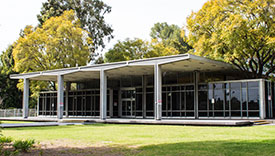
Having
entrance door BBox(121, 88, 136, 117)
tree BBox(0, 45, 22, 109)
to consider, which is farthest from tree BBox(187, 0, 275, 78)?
tree BBox(0, 45, 22, 109)

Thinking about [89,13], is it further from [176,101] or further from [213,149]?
[213,149]

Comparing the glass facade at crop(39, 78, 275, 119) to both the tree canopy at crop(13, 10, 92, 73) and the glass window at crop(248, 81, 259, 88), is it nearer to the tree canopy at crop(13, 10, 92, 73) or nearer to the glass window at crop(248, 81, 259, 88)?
the glass window at crop(248, 81, 259, 88)

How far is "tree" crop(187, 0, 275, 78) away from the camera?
24.9 m

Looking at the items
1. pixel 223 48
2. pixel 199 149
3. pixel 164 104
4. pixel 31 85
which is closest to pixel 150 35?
pixel 31 85

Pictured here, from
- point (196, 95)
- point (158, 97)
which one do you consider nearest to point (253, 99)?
point (196, 95)

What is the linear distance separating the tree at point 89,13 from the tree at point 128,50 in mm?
7087

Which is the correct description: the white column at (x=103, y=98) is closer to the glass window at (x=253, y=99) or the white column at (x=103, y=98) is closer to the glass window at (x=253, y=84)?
the glass window at (x=253, y=99)

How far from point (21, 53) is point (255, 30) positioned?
2665 centimetres

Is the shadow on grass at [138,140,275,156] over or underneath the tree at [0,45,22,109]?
underneath

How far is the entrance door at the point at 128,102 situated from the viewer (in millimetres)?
36688

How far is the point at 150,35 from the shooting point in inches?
3078

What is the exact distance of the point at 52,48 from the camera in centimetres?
3906

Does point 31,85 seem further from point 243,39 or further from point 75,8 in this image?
point 243,39

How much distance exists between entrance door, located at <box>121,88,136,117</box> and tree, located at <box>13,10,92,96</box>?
7.08 meters
